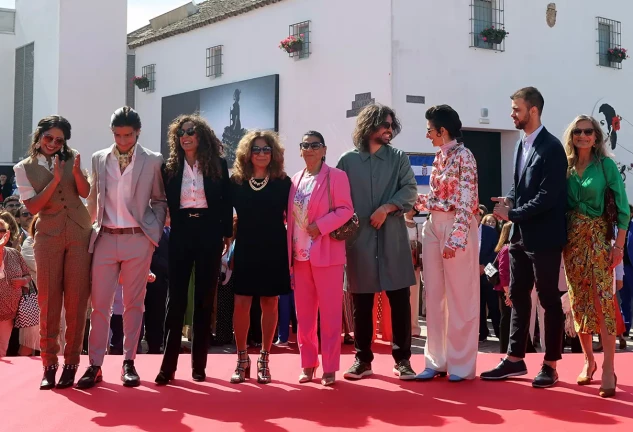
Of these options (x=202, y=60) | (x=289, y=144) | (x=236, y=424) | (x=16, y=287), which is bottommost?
(x=236, y=424)

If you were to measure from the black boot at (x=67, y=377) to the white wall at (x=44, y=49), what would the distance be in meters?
17.0

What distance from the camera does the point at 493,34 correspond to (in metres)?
14.8

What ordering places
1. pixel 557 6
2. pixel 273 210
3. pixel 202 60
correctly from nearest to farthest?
pixel 273 210, pixel 557 6, pixel 202 60

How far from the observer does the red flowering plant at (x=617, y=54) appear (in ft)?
56.5

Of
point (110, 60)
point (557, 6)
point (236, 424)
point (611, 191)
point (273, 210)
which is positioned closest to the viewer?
point (236, 424)

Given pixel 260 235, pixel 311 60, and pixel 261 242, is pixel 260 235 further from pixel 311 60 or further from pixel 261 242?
pixel 311 60

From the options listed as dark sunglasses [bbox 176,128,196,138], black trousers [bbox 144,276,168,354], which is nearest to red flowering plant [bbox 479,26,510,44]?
black trousers [bbox 144,276,168,354]

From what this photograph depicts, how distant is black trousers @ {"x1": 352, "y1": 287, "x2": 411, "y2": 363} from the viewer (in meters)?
5.67

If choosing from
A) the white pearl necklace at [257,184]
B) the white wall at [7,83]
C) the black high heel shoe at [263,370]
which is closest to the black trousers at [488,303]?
the black high heel shoe at [263,370]

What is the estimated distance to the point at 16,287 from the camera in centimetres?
768

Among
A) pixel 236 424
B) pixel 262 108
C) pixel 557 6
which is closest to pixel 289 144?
pixel 262 108

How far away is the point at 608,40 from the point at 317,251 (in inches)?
567

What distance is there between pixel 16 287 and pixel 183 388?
313cm

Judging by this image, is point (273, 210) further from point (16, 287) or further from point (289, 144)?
point (289, 144)
